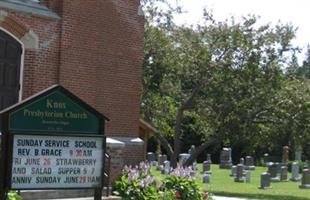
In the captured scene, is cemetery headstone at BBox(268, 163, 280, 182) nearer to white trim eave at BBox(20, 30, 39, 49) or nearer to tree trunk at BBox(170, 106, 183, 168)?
tree trunk at BBox(170, 106, 183, 168)

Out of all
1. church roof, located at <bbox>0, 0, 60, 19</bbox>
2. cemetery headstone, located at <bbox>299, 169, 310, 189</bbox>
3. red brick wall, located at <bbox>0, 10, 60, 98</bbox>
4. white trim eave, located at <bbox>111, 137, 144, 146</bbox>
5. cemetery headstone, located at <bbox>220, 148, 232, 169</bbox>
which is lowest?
cemetery headstone, located at <bbox>299, 169, 310, 189</bbox>

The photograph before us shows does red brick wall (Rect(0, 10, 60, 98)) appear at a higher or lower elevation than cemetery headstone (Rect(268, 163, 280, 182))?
higher

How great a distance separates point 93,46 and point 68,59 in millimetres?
856

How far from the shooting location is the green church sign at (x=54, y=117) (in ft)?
28.2

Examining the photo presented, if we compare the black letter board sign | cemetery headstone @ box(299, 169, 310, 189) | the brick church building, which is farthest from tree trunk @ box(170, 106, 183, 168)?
the black letter board sign

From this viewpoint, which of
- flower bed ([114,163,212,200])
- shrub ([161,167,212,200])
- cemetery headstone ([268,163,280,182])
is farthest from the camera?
cemetery headstone ([268,163,280,182])

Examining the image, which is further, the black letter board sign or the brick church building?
the brick church building

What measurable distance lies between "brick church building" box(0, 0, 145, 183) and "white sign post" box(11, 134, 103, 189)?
4156 millimetres

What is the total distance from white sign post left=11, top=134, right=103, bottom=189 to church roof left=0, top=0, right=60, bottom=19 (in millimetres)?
6671

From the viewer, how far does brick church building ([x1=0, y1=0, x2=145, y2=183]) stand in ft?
50.4

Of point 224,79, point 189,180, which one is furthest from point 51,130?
point 224,79

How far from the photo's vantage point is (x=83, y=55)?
→ 54.2 feet

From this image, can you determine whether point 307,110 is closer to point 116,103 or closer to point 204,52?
point 204,52

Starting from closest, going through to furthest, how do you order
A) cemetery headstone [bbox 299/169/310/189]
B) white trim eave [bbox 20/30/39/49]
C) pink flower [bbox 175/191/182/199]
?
pink flower [bbox 175/191/182/199] < white trim eave [bbox 20/30/39/49] < cemetery headstone [bbox 299/169/310/189]
